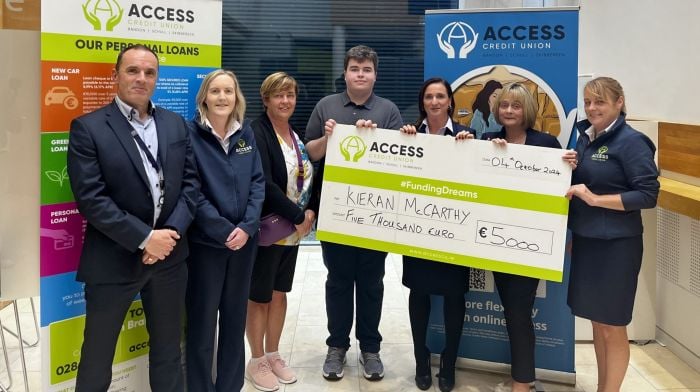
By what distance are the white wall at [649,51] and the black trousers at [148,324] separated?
3.12 m

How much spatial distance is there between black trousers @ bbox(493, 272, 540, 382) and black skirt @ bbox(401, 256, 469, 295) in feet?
0.59

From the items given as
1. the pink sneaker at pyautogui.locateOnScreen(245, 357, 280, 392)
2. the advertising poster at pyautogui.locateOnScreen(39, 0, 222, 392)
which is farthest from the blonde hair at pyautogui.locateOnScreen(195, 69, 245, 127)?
the pink sneaker at pyautogui.locateOnScreen(245, 357, 280, 392)

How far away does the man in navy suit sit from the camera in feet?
6.30

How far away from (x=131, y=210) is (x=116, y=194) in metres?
0.08

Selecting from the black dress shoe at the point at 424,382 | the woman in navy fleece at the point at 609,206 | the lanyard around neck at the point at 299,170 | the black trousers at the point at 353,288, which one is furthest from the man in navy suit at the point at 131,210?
the woman in navy fleece at the point at 609,206

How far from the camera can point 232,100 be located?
2.29 metres

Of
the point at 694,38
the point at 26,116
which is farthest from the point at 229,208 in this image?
the point at 694,38

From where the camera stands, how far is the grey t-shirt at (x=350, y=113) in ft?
8.94

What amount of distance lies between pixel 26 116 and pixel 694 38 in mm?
3620

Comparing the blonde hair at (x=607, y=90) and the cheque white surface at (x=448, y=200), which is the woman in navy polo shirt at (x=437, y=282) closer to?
the cheque white surface at (x=448, y=200)

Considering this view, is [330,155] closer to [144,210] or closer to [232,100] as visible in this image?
[232,100]

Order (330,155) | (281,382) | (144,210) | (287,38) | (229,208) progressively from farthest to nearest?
(287,38) < (281,382) < (330,155) < (229,208) < (144,210)

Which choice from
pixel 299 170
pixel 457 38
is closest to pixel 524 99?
pixel 457 38

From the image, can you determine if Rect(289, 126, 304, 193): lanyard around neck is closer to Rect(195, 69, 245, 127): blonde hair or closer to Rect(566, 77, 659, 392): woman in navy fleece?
Rect(195, 69, 245, 127): blonde hair
